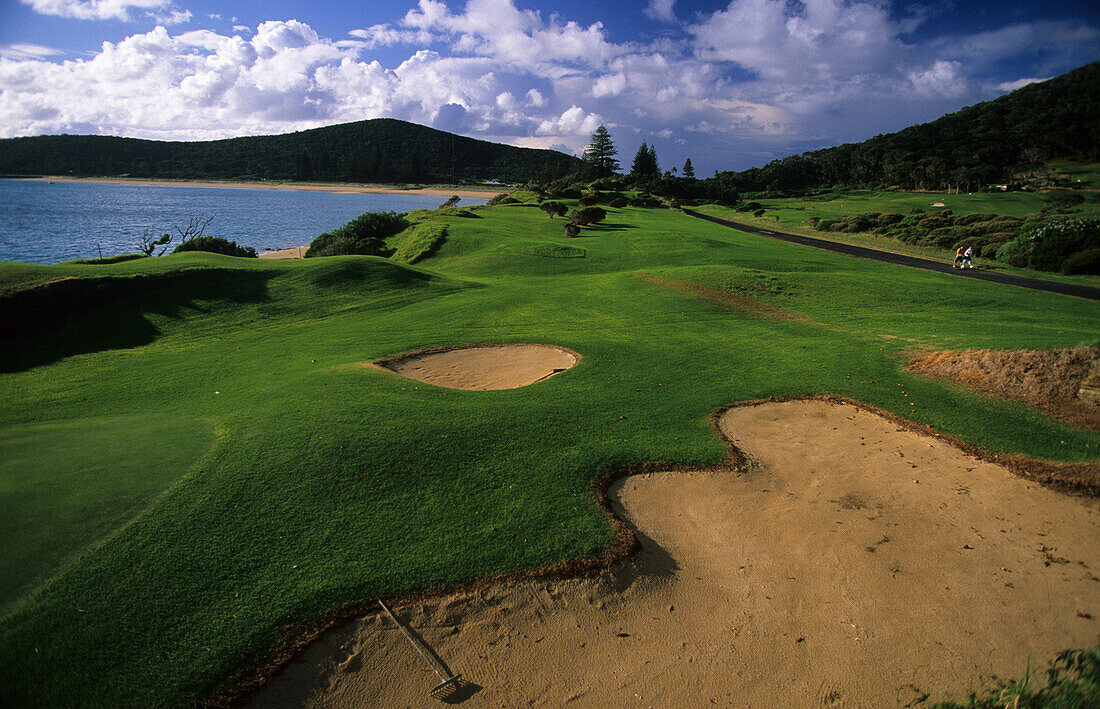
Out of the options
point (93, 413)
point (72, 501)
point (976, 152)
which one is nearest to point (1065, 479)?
point (72, 501)

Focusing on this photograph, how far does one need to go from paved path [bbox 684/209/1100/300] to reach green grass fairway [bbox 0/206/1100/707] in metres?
3.37

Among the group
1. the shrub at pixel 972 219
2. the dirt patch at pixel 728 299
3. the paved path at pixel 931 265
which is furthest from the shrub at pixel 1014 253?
the dirt patch at pixel 728 299

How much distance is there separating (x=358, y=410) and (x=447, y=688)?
5601 mm

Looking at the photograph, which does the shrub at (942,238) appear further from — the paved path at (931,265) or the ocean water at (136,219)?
the ocean water at (136,219)

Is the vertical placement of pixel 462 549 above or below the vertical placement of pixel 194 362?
below

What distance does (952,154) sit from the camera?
76.6 m

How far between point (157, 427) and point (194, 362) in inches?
178

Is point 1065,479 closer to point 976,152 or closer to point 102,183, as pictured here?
point 976,152

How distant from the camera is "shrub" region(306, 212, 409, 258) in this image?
121 feet

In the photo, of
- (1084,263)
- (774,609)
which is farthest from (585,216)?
(774,609)

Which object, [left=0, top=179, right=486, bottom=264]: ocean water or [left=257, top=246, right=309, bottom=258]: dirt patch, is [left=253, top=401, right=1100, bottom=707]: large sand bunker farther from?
[left=257, top=246, right=309, bottom=258]: dirt patch

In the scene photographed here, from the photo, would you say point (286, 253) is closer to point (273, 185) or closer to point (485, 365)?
point (485, 365)

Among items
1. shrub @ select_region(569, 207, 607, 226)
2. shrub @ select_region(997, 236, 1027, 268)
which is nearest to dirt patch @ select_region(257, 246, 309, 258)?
shrub @ select_region(569, 207, 607, 226)

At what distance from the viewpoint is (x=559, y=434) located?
9.29 m
